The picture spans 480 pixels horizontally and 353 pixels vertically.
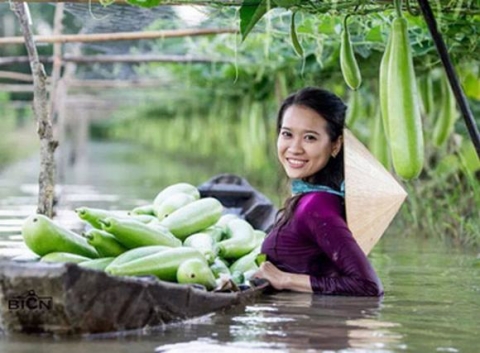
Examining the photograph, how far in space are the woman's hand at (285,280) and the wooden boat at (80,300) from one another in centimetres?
107

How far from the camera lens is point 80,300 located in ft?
15.1

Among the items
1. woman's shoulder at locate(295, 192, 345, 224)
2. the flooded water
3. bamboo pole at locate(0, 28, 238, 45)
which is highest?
bamboo pole at locate(0, 28, 238, 45)

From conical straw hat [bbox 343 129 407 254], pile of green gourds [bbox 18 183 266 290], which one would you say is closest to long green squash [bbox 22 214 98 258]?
pile of green gourds [bbox 18 183 266 290]

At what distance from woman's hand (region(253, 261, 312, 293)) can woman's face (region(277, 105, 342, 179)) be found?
0.52 m

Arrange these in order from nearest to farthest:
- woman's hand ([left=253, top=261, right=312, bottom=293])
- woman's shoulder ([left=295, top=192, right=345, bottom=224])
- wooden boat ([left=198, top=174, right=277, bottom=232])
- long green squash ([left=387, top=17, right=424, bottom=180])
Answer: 1. long green squash ([left=387, top=17, right=424, bottom=180])
2. woman's shoulder ([left=295, top=192, right=345, bottom=224])
3. woman's hand ([left=253, top=261, right=312, bottom=293])
4. wooden boat ([left=198, top=174, right=277, bottom=232])

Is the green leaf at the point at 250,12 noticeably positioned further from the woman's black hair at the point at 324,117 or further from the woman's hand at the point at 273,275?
the woman's hand at the point at 273,275

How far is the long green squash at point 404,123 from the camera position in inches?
188

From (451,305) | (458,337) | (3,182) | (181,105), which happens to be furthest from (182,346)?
(181,105)

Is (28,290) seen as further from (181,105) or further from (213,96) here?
(181,105)

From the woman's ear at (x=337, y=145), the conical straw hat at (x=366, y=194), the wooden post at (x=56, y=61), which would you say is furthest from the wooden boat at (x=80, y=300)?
the wooden post at (x=56, y=61)

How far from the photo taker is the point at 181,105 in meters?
25.6

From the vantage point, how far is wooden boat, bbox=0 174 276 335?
14.9 ft

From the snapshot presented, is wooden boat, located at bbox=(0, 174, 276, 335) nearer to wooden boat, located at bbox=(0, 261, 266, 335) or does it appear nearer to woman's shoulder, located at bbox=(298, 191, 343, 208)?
wooden boat, located at bbox=(0, 261, 266, 335)

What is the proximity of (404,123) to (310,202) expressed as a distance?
131 cm
